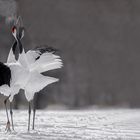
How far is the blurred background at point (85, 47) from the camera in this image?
13.2 m

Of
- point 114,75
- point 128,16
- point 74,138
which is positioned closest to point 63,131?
point 74,138

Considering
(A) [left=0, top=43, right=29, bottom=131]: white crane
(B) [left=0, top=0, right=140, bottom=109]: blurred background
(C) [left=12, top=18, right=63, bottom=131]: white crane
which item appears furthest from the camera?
(B) [left=0, top=0, right=140, bottom=109]: blurred background

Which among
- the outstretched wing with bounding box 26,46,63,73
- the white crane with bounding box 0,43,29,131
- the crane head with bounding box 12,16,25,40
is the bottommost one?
the white crane with bounding box 0,43,29,131

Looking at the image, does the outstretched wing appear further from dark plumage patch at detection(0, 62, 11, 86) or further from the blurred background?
the blurred background

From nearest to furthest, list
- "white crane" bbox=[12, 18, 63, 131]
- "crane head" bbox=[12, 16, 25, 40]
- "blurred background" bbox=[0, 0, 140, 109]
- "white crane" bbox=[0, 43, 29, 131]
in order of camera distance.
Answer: "white crane" bbox=[0, 43, 29, 131] → "white crane" bbox=[12, 18, 63, 131] → "crane head" bbox=[12, 16, 25, 40] → "blurred background" bbox=[0, 0, 140, 109]

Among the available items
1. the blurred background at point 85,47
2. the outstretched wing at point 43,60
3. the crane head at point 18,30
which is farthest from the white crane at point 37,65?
the blurred background at point 85,47

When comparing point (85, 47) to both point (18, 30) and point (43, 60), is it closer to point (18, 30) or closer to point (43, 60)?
point (18, 30)

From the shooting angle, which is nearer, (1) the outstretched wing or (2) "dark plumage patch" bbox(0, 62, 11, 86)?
(2) "dark plumage patch" bbox(0, 62, 11, 86)

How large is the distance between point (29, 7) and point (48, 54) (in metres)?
8.18

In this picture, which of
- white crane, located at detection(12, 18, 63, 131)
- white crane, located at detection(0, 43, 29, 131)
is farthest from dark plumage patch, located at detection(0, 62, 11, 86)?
white crane, located at detection(12, 18, 63, 131)

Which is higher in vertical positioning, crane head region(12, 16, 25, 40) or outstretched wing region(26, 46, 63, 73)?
crane head region(12, 16, 25, 40)

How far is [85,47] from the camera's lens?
1369 cm

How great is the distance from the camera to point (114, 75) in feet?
44.3

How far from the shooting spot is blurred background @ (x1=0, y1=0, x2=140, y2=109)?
13.2m
